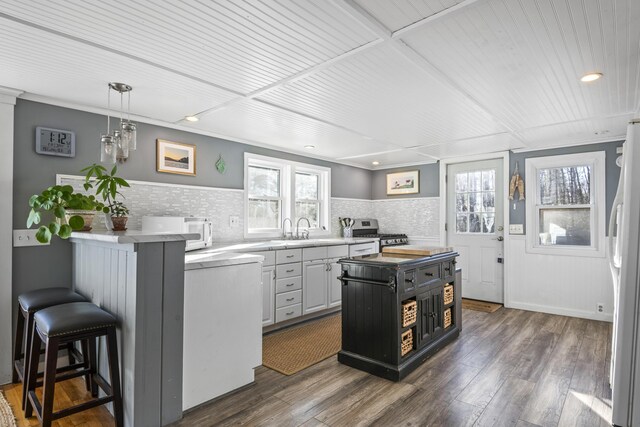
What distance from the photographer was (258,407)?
224 centimetres

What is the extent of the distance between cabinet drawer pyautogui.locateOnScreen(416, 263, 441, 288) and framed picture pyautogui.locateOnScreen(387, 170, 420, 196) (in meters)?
2.83

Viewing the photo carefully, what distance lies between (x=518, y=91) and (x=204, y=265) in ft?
8.74

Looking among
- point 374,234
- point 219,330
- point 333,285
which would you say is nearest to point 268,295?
point 333,285

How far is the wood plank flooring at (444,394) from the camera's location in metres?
2.10

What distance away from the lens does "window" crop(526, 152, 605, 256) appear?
13.8 ft

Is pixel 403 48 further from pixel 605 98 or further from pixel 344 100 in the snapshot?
pixel 605 98

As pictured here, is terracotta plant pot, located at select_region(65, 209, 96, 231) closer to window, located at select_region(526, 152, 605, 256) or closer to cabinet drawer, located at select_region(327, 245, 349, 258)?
cabinet drawer, located at select_region(327, 245, 349, 258)

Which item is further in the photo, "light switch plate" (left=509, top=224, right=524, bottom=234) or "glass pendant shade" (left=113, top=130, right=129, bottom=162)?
"light switch plate" (left=509, top=224, right=524, bottom=234)

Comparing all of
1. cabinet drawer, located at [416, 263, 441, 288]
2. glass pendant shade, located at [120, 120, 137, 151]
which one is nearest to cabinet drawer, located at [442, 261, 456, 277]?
cabinet drawer, located at [416, 263, 441, 288]

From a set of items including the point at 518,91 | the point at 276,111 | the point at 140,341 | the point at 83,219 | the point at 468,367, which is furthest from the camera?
the point at 276,111

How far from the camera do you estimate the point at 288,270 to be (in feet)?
12.6

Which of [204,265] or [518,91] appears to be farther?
[518,91]

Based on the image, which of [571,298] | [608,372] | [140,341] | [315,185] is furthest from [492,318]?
[140,341]

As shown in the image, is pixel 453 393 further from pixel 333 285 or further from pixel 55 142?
pixel 55 142
